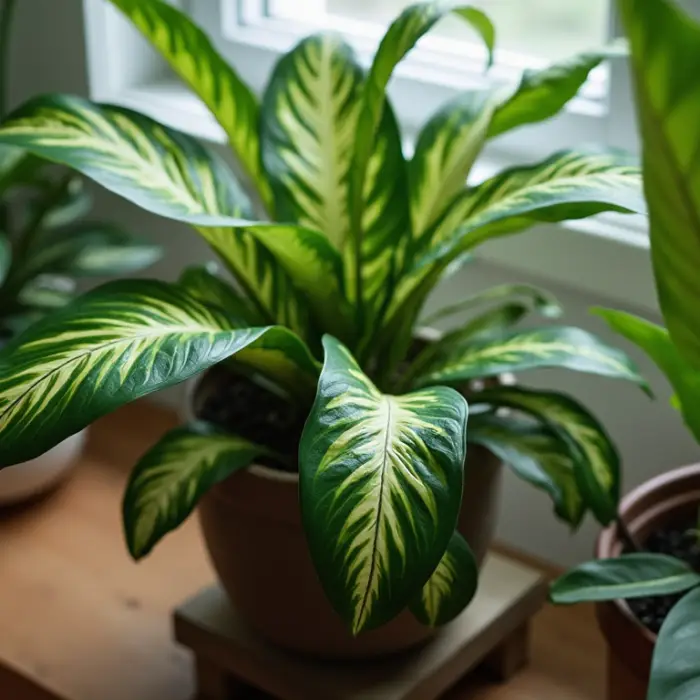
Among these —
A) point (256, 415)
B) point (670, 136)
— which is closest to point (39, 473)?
point (256, 415)

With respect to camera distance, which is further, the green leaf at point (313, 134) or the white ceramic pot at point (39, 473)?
the white ceramic pot at point (39, 473)

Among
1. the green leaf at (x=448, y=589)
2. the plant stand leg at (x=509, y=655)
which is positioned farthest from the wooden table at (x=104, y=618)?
the green leaf at (x=448, y=589)

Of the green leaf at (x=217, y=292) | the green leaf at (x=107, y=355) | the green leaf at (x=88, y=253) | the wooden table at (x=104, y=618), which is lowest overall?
the wooden table at (x=104, y=618)

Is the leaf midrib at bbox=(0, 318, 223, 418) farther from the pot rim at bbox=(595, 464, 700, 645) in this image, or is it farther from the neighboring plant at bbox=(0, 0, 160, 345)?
the neighboring plant at bbox=(0, 0, 160, 345)

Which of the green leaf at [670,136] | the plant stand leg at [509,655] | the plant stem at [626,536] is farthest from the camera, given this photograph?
the plant stand leg at [509,655]

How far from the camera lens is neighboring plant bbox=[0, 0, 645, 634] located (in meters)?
0.64

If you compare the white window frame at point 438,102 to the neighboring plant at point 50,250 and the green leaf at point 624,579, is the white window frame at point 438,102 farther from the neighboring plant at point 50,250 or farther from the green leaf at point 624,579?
the green leaf at point 624,579

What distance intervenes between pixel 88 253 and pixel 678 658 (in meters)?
0.75

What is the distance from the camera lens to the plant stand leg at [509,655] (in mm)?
974

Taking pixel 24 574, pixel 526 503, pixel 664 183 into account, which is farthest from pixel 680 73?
pixel 24 574

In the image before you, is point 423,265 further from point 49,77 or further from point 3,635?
point 49,77

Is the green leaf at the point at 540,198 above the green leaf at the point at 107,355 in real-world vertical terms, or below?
above

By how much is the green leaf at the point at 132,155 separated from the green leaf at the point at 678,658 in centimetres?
36

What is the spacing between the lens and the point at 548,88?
82cm
